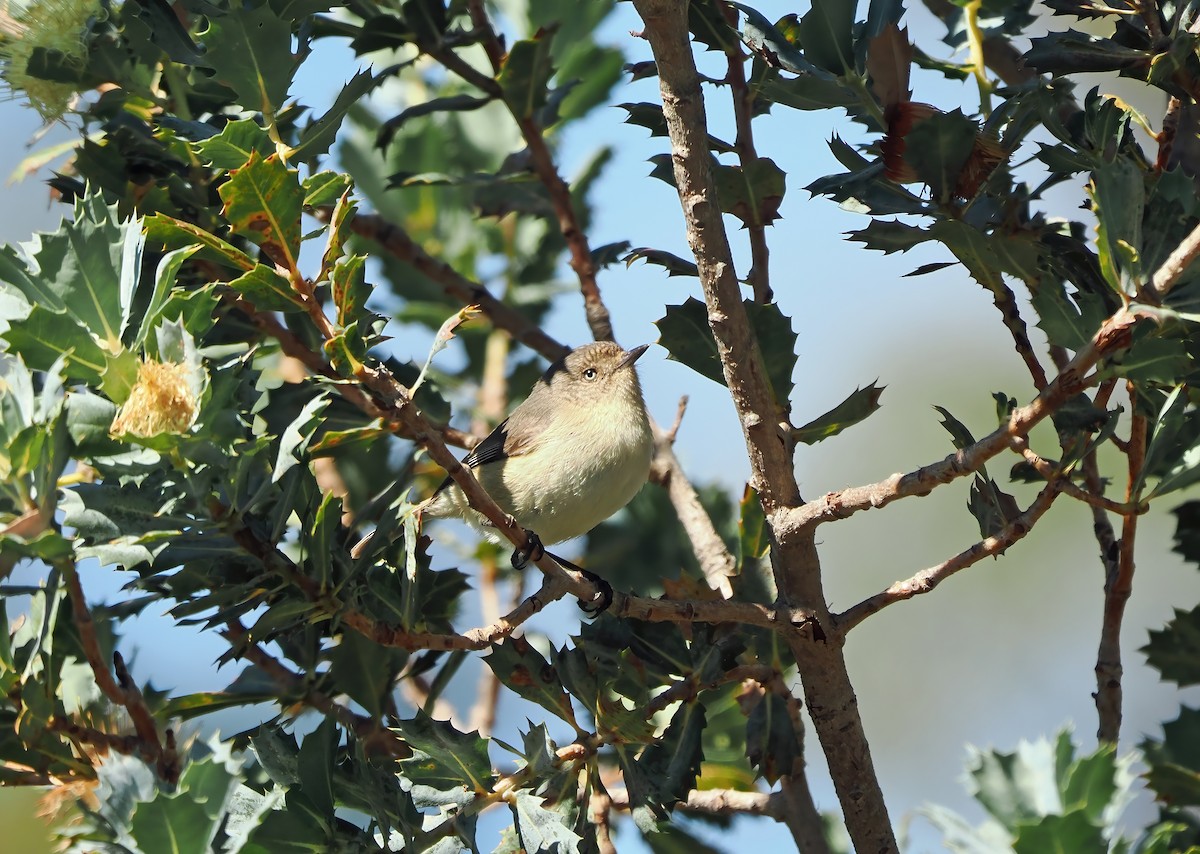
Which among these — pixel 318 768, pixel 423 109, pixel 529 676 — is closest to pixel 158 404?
pixel 318 768

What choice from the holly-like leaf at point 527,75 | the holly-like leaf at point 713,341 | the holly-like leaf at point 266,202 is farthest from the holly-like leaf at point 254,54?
the holly-like leaf at point 527,75

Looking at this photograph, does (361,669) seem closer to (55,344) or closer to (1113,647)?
(55,344)

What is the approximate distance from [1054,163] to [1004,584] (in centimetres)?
481

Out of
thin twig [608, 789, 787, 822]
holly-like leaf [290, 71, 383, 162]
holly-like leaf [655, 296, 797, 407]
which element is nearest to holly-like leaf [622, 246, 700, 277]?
holly-like leaf [655, 296, 797, 407]

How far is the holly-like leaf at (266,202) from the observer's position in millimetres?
1941

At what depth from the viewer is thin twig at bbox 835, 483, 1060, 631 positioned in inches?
83.7

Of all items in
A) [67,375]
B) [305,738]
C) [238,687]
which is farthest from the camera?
[238,687]

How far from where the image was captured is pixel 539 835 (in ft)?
6.96

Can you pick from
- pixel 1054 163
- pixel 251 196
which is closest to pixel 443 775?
pixel 251 196

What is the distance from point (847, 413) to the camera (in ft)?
7.88

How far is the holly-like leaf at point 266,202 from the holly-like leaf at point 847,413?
108 cm

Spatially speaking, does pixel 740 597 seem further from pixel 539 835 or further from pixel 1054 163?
pixel 1054 163

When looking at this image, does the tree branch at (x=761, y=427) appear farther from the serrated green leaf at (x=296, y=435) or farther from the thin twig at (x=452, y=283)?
the thin twig at (x=452, y=283)

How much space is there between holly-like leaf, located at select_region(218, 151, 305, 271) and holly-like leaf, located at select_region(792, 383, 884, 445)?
1080 mm
